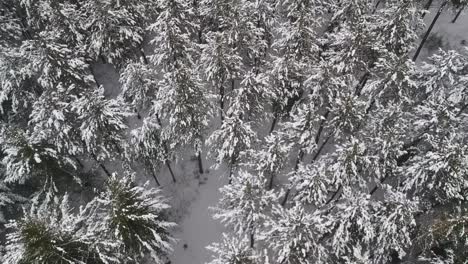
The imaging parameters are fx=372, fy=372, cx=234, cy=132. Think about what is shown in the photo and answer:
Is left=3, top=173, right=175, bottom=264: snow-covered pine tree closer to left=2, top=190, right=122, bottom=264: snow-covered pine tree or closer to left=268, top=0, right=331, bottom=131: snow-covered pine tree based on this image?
left=2, top=190, right=122, bottom=264: snow-covered pine tree

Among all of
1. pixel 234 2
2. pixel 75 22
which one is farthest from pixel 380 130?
pixel 75 22

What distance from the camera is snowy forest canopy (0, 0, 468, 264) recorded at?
1864 cm

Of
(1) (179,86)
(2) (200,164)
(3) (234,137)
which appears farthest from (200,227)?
(1) (179,86)

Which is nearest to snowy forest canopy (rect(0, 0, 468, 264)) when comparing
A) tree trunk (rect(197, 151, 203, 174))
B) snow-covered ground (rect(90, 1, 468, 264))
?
tree trunk (rect(197, 151, 203, 174))

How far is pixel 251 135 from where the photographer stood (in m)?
22.1

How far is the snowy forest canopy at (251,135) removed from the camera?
18.6m

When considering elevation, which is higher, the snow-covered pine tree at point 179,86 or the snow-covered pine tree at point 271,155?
the snow-covered pine tree at point 179,86

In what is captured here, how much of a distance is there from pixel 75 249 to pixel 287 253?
33.0ft

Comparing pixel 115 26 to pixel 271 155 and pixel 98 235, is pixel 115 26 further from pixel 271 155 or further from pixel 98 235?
pixel 98 235

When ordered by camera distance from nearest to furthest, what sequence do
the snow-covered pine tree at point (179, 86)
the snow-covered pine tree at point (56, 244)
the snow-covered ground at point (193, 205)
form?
the snow-covered pine tree at point (56, 244) < the snow-covered pine tree at point (179, 86) < the snow-covered ground at point (193, 205)

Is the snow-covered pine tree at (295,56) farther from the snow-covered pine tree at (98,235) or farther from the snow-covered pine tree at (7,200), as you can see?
the snow-covered pine tree at (7,200)

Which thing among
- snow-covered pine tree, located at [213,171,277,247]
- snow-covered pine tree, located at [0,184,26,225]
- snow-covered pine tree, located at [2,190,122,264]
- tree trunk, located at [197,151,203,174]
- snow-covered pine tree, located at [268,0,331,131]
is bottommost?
snow-covered pine tree, located at [2,190,122,264]

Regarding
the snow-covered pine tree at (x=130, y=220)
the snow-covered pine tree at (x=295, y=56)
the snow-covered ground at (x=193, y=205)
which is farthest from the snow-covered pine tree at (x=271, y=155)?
the snow-covered pine tree at (x=130, y=220)

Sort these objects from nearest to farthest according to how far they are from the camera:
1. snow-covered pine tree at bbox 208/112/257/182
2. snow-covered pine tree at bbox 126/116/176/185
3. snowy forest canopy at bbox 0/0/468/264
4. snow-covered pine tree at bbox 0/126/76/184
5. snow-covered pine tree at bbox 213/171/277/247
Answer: snowy forest canopy at bbox 0/0/468/264, snow-covered pine tree at bbox 213/171/277/247, snow-covered pine tree at bbox 0/126/76/184, snow-covered pine tree at bbox 208/112/257/182, snow-covered pine tree at bbox 126/116/176/185
